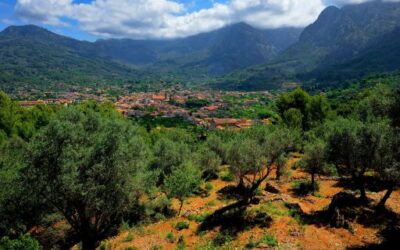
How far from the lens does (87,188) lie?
1809 centimetres

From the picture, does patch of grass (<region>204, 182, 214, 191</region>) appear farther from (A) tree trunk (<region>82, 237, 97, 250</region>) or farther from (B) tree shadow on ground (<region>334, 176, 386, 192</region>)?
(A) tree trunk (<region>82, 237, 97, 250</region>)

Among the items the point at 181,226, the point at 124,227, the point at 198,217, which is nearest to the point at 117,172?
the point at 181,226

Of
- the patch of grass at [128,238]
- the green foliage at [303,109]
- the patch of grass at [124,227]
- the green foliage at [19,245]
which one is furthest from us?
the green foliage at [303,109]

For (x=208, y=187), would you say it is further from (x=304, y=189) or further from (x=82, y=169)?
(x=82, y=169)

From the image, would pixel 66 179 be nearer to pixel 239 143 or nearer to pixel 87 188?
pixel 87 188

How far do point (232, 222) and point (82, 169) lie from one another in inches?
477

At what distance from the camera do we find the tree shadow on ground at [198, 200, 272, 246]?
23.2 metres

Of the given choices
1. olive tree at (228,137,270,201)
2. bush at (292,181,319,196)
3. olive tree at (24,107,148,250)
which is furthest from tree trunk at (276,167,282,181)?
olive tree at (24,107,148,250)

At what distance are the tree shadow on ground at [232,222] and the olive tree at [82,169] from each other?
7.31 m

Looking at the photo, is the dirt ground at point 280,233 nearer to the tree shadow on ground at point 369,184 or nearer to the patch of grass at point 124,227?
the patch of grass at point 124,227

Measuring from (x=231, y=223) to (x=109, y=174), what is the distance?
10624mm

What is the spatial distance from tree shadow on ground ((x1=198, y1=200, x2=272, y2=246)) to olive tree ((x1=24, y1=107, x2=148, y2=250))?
7307mm

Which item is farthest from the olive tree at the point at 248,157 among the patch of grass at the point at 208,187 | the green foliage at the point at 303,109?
the green foliage at the point at 303,109

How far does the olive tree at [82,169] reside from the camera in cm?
1802
